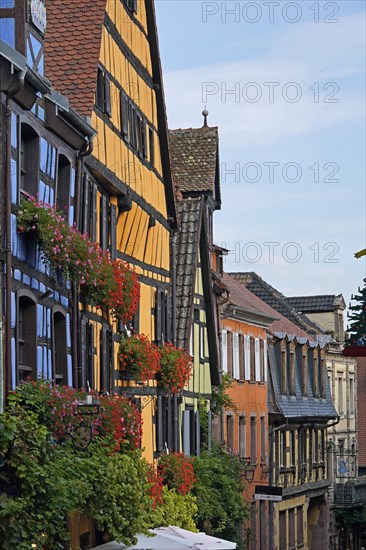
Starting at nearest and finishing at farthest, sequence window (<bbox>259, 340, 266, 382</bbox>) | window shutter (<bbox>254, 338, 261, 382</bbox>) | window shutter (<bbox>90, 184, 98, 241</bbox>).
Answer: window shutter (<bbox>90, 184, 98, 241</bbox>) < window shutter (<bbox>254, 338, 261, 382</bbox>) < window (<bbox>259, 340, 266, 382</bbox>)

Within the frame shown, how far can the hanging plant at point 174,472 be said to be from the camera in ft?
87.3

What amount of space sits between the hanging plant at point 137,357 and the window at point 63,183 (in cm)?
484

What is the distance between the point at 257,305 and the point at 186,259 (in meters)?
13.8

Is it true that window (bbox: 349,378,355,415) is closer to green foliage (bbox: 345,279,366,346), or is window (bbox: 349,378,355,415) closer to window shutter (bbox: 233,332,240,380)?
window shutter (bbox: 233,332,240,380)

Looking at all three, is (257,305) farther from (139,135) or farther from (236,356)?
(139,135)

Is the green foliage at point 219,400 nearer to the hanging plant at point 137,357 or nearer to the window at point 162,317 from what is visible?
the window at point 162,317

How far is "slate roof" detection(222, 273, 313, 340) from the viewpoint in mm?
42997

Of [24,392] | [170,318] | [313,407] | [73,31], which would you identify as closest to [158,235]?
[170,318]

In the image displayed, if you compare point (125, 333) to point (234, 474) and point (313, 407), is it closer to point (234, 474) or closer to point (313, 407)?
point (234, 474)

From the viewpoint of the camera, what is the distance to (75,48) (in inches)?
864

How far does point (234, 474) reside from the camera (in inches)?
1307

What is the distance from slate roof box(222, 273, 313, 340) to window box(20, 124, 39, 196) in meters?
22.2

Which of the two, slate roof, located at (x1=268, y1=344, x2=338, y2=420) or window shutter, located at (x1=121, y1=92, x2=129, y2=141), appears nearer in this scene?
window shutter, located at (x1=121, y1=92, x2=129, y2=141)

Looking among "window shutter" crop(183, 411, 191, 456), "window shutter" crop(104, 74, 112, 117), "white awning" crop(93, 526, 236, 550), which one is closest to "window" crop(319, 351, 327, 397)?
"window shutter" crop(183, 411, 191, 456)
